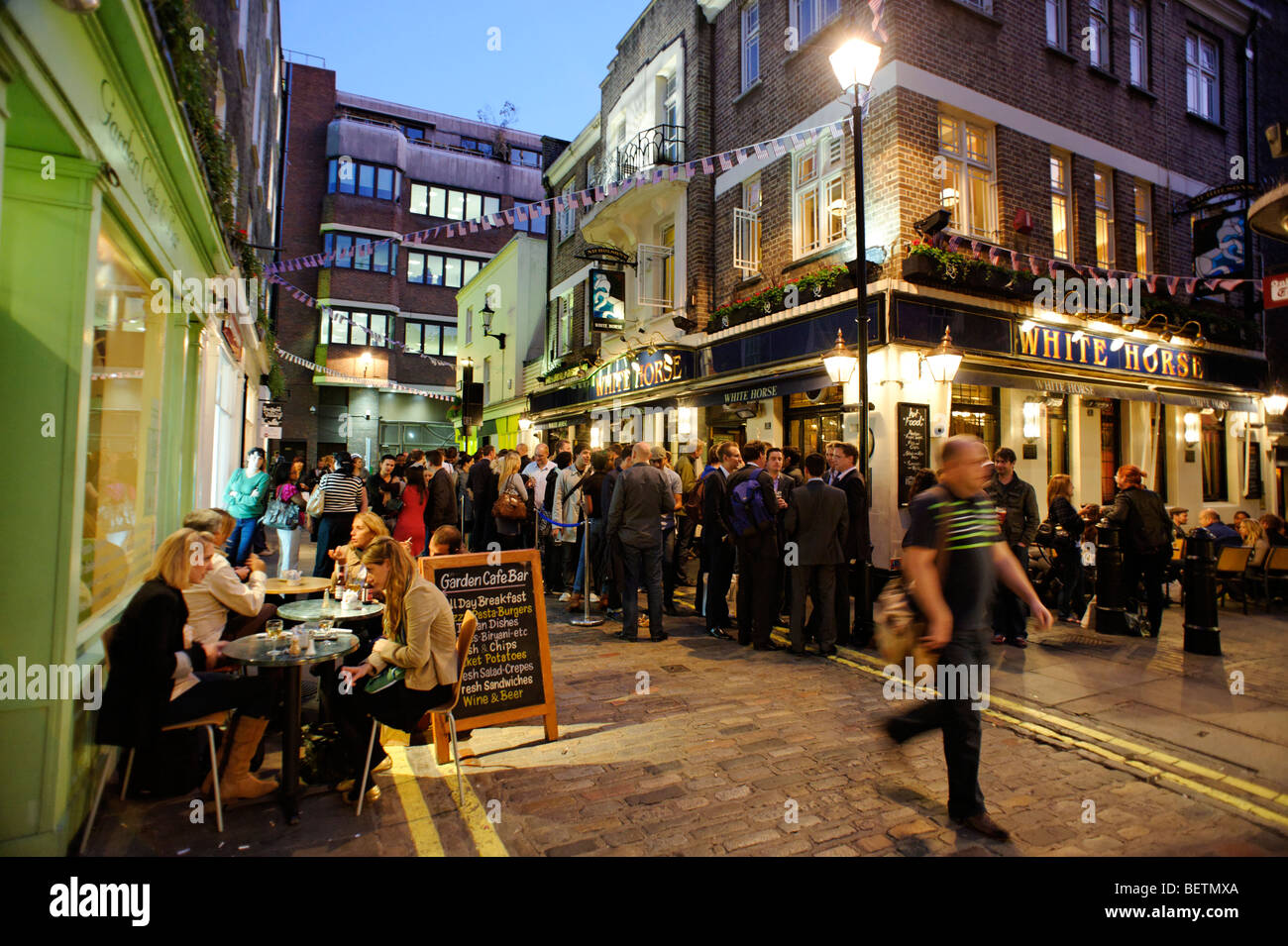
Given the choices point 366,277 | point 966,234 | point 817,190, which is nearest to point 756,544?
point 966,234

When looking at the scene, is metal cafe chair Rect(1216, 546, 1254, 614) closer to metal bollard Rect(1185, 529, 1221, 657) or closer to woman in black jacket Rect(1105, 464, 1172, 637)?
woman in black jacket Rect(1105, 464, 1172, 637)

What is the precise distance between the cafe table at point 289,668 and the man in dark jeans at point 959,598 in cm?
310

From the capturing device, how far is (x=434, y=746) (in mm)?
4160

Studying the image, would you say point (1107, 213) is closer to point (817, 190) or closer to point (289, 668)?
point (817, 190)

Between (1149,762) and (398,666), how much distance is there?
4.59m

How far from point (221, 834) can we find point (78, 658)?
1.16 m

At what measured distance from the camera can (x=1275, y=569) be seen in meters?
9.09

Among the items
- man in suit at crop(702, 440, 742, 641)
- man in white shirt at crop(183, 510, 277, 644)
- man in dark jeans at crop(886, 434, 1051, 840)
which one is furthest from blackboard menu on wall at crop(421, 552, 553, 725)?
man in suit at crop(702, 440, 742, 641)

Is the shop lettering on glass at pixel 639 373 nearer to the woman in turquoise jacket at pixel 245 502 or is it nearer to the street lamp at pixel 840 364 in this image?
the street lamp at pixel 840 364

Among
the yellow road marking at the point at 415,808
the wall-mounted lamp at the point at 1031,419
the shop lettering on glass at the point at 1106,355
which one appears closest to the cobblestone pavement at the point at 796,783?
the yellow road marking at the point at 415,808

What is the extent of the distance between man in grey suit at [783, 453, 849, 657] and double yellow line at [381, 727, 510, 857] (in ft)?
12.4

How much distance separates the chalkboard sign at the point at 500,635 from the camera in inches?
174
